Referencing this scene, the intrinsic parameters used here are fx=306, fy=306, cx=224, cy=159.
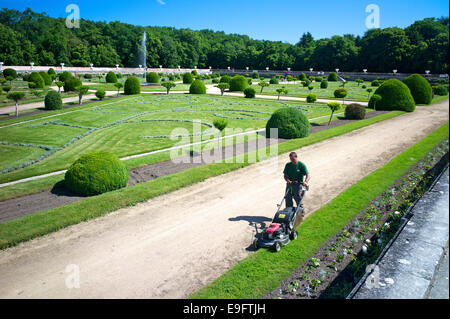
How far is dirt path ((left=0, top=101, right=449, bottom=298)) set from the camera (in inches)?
233

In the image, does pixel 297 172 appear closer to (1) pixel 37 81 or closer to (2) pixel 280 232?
(2) pixel 280 232

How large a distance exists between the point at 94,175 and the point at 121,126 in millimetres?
12760

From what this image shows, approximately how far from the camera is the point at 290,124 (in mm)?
18609

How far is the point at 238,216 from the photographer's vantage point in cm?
882

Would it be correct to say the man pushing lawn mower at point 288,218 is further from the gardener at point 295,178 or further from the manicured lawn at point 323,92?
the manicured lawn at point 323,92

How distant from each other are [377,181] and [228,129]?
12.3 meters

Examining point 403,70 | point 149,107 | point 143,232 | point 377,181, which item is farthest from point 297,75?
point 143,232

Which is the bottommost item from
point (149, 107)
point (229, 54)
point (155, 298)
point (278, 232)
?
point (155, 298)

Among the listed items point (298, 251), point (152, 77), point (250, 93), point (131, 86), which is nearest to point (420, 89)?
point (250, 93)

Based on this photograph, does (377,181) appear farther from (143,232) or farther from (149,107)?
(149,107)

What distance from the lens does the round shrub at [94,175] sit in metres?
10.3

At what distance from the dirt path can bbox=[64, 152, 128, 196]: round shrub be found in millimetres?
1824

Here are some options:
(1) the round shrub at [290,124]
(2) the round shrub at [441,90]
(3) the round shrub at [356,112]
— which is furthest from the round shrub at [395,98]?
(2) the round shrub at [441,90]
